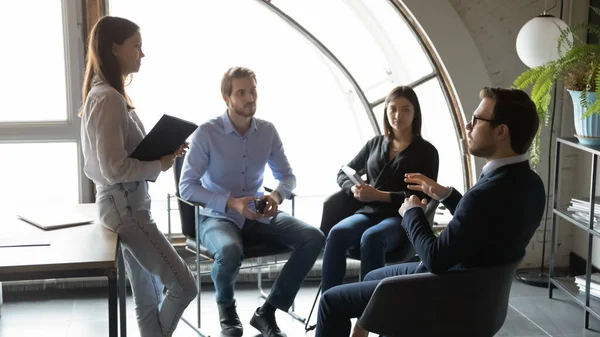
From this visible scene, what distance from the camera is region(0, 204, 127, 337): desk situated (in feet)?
8.02

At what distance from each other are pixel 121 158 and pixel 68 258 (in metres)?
0.47

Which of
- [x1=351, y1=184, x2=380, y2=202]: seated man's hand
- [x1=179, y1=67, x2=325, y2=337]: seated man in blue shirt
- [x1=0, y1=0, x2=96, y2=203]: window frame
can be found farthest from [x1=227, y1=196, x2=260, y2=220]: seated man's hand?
[x1=0, y1=0, x2=96, y2=203]: window frame

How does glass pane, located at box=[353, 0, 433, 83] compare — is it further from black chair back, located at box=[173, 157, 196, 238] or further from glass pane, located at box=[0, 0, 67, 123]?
glass pane, located at box=[0, 0, 67, 123]

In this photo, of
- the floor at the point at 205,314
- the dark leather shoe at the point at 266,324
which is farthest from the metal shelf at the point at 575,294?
the dark leather shoe at the point at 266,324

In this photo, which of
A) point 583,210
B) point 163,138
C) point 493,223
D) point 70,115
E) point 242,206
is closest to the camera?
point 493,223

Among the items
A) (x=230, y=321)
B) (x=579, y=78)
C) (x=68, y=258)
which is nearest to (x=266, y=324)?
(x=230, y=321)

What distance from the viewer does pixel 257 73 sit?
1169 cm

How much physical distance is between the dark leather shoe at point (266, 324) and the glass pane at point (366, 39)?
2.02 meters

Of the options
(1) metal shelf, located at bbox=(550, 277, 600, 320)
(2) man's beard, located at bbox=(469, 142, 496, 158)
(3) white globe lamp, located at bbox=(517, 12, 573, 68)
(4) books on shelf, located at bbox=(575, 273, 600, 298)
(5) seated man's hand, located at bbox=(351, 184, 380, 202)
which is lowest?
(1) metal shelf, located at bbox=(550, 277, 600, 320)

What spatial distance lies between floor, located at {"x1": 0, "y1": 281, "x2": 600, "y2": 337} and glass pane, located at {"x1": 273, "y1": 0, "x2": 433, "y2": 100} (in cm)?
166

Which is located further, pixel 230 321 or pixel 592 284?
pixel 592 284

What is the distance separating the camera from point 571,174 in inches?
190

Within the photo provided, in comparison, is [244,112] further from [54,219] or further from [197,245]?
[54,219]

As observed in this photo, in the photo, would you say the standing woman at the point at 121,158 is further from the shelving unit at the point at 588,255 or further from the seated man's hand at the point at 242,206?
the shelving unit at the point at 588,255
